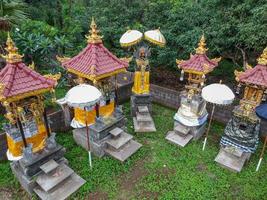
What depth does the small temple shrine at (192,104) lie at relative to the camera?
10750 mm

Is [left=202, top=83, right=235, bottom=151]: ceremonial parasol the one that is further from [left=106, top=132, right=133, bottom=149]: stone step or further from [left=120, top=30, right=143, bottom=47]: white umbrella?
[left=120, top=30, right=143, bottom=47]: white umbrella

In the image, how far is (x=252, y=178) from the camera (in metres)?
9.43

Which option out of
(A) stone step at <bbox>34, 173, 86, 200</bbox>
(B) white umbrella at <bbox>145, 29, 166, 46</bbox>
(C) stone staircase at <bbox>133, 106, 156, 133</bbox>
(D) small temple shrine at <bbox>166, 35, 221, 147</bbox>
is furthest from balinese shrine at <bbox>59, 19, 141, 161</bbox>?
(D) small temple shrine at <bbox>166, 35, 221, 147</bbox>

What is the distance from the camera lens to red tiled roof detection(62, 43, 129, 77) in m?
9.47

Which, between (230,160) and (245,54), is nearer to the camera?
(230,160)

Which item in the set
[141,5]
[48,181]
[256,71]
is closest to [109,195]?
[48,181]

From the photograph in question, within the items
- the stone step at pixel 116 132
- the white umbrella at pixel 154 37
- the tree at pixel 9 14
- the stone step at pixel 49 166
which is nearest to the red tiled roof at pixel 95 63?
the white umbrella at pixel 154 37

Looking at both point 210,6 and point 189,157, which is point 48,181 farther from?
point 210,6

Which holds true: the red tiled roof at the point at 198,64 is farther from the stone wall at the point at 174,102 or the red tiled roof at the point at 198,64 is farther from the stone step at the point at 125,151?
the stone step at the point at 125,151

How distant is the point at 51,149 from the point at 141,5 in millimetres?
11976

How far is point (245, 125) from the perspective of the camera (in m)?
10.4

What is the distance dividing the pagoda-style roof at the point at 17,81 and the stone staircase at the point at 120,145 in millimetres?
3773

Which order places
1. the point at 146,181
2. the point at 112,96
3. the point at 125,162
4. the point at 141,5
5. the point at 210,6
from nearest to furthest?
the point at 146,181, the point at 125,162, the point at 112,96, the point at 210,6, the point at 141,5

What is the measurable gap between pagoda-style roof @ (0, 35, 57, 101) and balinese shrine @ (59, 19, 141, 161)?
2066 millimetres
